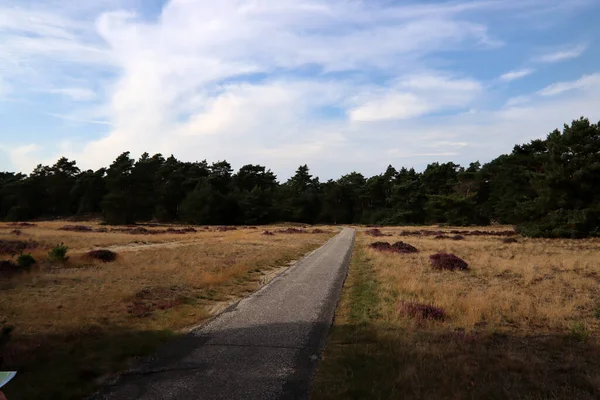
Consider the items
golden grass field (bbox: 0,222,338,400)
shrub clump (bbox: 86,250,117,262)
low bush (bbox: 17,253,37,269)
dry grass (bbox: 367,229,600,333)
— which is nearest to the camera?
golden grass field (bbox: 0,222,338,400)

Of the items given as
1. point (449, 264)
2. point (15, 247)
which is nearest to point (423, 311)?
point (449, 264)

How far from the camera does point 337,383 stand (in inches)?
229

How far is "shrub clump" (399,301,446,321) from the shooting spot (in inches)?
381

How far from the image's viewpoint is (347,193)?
11669 cm

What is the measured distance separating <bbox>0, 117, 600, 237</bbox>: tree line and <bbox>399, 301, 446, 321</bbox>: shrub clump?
32.2m

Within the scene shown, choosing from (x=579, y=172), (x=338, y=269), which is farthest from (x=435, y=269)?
(x=579, y=172)

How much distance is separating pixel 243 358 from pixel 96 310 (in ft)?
18.5

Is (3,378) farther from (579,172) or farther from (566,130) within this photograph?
(566,130)

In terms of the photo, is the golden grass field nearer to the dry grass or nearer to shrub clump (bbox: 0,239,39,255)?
shrub clump (bbox: 0,239,39,255)

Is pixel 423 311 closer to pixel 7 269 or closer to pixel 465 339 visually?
pixel 465 339

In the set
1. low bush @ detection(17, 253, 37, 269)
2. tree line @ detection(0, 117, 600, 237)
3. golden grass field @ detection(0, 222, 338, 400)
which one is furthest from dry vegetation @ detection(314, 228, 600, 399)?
tree line @ detection(0, 117, 600, 237)

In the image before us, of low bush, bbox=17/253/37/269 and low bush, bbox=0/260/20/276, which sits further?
low bush, bbox=17/253/37/269

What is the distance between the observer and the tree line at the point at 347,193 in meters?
37.0

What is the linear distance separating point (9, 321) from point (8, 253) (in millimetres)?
16534
